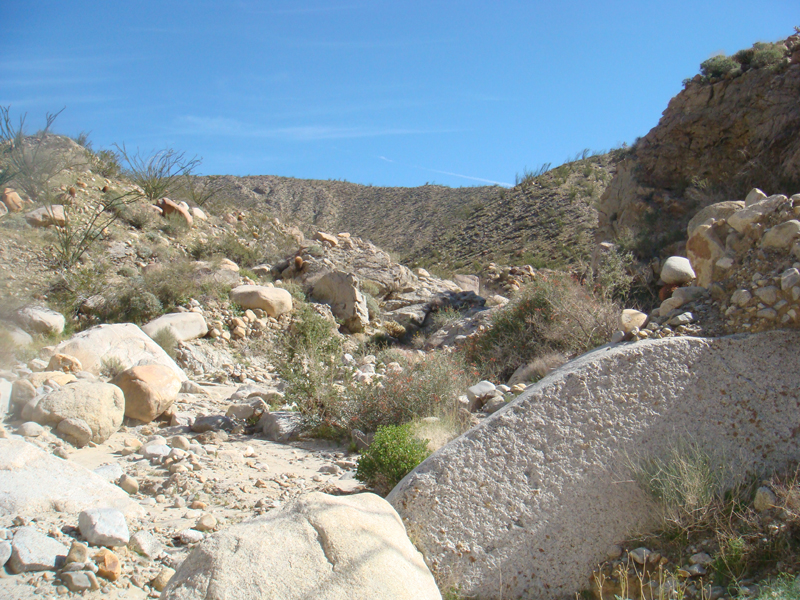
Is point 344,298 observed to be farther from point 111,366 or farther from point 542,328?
point 111,366

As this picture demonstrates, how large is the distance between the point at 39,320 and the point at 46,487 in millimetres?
5492

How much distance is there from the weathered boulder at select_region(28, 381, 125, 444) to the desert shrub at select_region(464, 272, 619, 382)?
16.5 feet

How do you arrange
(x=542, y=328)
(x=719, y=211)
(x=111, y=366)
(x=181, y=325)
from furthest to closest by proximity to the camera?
(x=181, y=325), (x=542, y=328), (x=719, y=211), (x=111, y=366)

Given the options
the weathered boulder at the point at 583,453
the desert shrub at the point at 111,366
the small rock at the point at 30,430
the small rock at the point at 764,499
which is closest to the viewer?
the small rock at the point at 764,499

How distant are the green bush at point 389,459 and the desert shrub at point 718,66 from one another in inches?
571

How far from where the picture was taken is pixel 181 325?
944cm

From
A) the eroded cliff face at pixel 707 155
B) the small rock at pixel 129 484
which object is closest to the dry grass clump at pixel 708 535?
the small rock at pixel 129 484

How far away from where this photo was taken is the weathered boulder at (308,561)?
221 cm

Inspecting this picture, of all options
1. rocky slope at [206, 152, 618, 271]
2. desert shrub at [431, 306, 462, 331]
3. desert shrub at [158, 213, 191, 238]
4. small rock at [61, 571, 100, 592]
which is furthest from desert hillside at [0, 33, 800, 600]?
rocky slope at [206, 152, 618, 271]

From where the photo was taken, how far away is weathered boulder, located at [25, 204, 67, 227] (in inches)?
439

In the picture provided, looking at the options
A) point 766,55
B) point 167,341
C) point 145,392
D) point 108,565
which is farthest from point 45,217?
point 766,55

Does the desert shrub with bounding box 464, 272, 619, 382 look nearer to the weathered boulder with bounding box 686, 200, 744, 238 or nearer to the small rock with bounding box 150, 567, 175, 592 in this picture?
the weathered boulder with bounding box 686, 200, 744, 238

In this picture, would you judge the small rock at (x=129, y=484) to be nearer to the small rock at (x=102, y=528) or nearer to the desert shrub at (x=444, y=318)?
the small rock at (x=102, y=528)

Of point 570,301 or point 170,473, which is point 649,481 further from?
point 570,301
